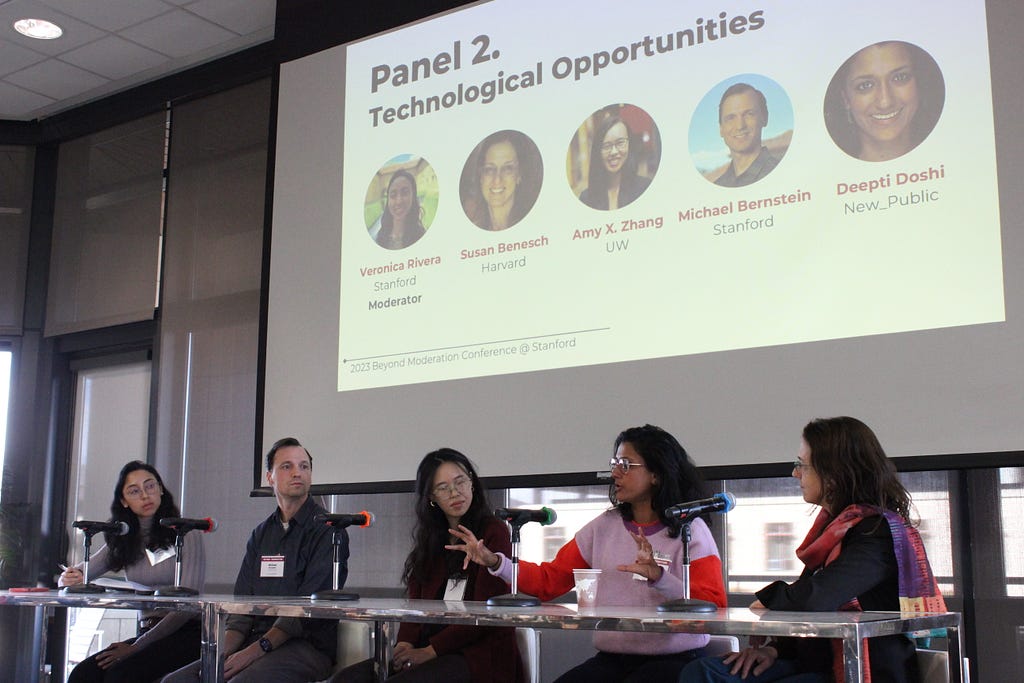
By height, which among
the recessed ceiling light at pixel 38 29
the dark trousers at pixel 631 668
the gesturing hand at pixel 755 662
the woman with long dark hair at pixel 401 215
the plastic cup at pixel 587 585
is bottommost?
the dark trousers at pixel 631 668

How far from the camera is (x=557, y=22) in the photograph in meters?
4.02

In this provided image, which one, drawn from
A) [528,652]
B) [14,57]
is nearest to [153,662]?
[528,652]

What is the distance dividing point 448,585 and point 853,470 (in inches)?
49.7

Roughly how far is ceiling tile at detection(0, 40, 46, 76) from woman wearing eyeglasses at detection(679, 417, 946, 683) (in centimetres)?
478

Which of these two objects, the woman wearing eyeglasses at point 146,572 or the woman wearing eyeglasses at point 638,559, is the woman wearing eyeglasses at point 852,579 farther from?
the woman wearing eyeglasses at point 146,572

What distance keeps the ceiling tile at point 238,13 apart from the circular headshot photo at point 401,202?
1231mm

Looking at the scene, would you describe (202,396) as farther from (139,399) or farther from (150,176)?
(150,176)

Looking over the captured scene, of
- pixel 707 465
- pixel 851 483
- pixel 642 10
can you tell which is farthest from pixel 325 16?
pixel 851 483

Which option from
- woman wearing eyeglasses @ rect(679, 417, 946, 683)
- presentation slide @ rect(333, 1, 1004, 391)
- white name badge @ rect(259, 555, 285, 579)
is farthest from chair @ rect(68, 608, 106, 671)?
woman wearing eyeglasses @ rect(679, 417, 946, 683)

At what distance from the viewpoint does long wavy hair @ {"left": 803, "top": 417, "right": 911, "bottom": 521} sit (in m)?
2.35

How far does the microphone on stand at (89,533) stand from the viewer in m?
3.67

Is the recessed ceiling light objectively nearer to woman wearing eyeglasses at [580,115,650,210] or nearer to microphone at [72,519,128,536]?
microphone at [72,519,128,536]

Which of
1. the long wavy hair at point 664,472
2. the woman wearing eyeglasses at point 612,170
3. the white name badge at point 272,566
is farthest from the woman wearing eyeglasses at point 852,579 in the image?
the white name badge at point 272,566

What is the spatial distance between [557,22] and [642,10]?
0.37 m
